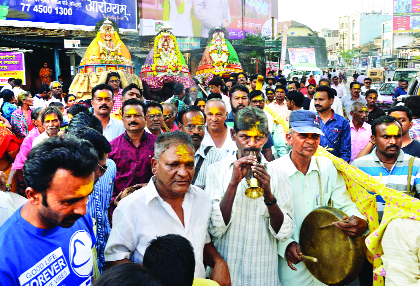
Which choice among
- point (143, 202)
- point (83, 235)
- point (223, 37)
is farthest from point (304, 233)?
point (223, 37)

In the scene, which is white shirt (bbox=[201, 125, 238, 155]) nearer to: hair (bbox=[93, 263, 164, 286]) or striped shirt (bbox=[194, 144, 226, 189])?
striped shirt (bbox=[194, 144, 226, 189])

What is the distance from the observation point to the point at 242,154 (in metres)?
2.76

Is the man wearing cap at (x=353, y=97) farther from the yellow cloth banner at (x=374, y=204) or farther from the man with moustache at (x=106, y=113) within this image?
the yellow cloth banner at (x=374, y=204)

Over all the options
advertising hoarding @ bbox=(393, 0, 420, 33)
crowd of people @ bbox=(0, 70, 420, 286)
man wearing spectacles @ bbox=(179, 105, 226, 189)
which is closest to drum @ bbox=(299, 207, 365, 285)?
crowd of people @ bbox=(0, 70, 420, 286)

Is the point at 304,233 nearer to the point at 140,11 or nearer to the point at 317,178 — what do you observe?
the point at 317,178

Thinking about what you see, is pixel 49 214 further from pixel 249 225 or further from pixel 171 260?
pixel 249 225

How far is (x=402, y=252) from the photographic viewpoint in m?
2.13

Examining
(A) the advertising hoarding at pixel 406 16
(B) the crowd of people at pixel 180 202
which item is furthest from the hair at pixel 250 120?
(A) the advertising hoarding at pixel 406 16

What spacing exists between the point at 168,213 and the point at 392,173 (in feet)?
7.11

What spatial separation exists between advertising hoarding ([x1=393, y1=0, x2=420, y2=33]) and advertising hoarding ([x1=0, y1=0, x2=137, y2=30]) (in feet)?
103

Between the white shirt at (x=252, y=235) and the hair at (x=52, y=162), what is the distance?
1077 millimetres

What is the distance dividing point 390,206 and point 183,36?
2541 centimetres

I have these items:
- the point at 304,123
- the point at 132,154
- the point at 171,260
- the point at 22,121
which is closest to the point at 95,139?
the point at 132,154

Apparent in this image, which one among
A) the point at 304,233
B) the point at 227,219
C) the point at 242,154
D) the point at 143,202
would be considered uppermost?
the point at 242,154
